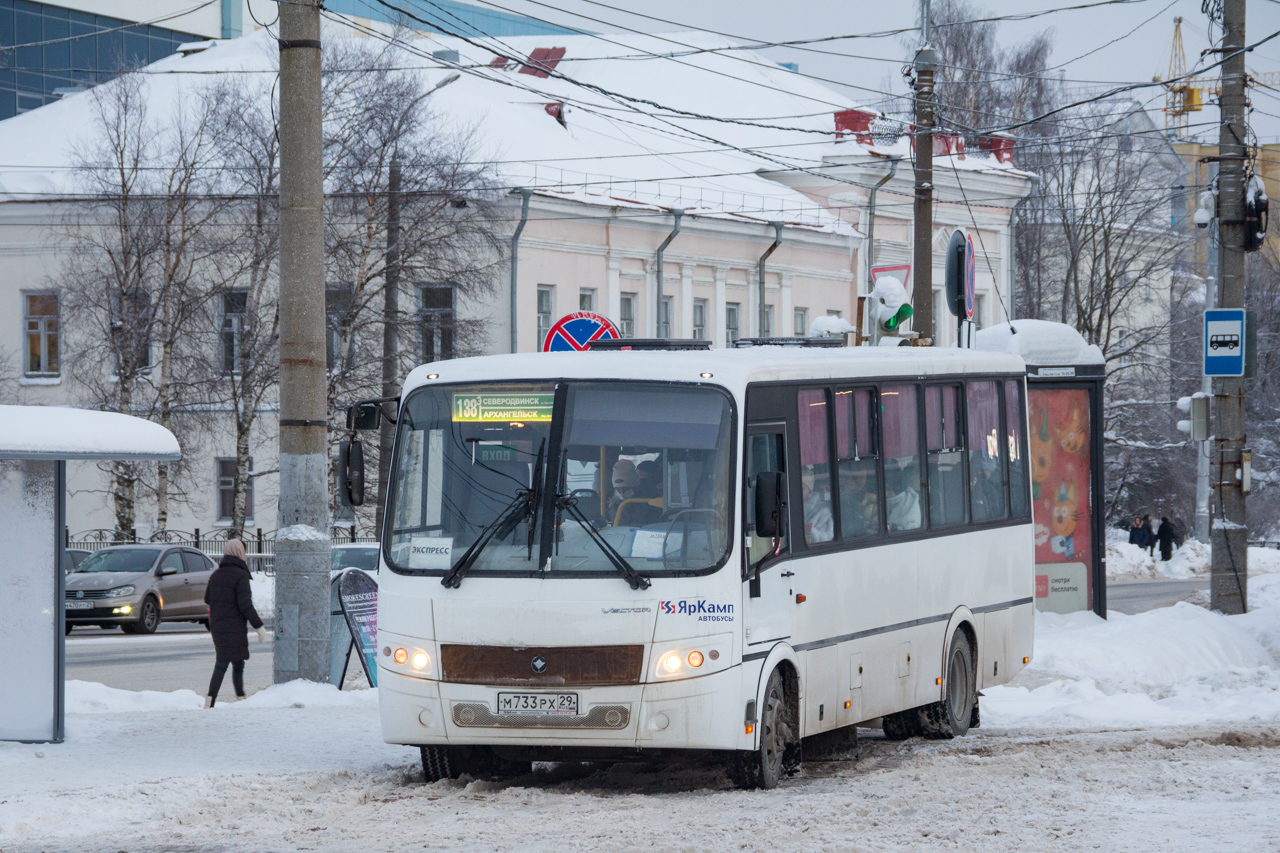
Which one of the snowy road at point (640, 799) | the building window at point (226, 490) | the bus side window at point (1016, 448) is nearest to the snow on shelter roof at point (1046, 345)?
the bus side window at point (1016, 448)

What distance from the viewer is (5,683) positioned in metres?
11.9

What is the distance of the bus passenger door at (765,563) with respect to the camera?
10.3 m

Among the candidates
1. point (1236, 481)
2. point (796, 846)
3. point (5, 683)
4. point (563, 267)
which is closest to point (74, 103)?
point (563, 267)

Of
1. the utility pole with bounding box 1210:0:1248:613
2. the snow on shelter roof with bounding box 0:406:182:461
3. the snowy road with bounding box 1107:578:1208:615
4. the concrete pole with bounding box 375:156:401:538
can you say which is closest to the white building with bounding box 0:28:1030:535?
the concrete pole with bounding box 375:156:401:538

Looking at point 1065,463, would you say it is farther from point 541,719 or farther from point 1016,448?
point 541,719

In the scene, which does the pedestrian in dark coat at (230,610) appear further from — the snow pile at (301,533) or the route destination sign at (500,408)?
the route destination sign at (500,408)

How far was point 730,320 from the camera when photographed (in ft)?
167

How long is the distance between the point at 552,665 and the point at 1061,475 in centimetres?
1178

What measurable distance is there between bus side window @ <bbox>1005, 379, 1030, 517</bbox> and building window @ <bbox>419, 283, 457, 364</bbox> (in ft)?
87.6

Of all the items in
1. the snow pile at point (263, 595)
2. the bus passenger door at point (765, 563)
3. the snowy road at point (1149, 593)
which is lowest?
the snowy road at point (1149, 593)

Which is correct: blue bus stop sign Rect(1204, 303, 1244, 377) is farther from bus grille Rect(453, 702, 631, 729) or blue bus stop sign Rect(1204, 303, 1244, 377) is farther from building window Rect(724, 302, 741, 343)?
building window Rect(724, 302, 741, 343)

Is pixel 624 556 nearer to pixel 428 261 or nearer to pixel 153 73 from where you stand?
pixel 428 261

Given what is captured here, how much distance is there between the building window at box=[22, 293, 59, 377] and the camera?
4403 cm

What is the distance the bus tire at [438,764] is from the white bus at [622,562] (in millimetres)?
15
